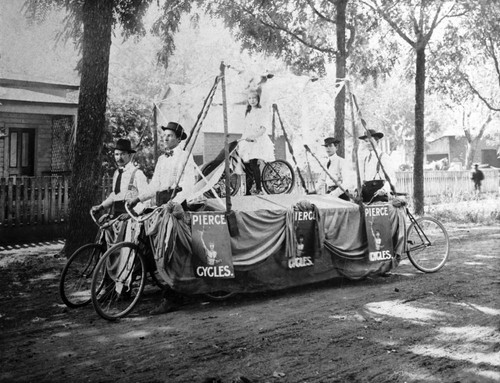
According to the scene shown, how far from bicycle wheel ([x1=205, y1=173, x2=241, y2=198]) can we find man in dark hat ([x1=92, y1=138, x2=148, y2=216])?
1.29m

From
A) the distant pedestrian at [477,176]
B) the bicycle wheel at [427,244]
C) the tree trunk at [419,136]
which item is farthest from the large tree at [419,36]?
the distant pedestrian at [477,176]

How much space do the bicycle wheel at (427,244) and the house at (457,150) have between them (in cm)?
4370

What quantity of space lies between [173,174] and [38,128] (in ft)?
40.5

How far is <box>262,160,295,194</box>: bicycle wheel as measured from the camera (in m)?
8.66

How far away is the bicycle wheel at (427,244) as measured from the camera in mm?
8461

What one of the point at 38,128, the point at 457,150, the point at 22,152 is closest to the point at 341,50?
the point at 38,128

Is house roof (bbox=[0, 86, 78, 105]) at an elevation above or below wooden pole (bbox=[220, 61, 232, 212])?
above

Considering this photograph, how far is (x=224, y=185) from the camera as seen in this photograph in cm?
827

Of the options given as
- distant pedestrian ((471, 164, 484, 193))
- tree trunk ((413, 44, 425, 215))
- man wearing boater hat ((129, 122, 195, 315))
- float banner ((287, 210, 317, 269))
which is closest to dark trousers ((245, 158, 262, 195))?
float banner ((287, 210, 317, 269))

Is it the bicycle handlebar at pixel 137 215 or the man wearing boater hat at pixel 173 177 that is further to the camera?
the man wearing boater hat at pixel 173 177

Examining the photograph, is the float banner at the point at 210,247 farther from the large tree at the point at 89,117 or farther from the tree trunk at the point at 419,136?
the tree trunk at the point at 419,136

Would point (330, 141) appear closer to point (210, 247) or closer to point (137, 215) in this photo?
point (210, 247)

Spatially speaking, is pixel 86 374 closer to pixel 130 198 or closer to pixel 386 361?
pixel 386 361

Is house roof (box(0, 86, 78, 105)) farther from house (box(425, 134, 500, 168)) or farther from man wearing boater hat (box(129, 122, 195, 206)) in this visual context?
house (box(425, 134, 500, 168))
